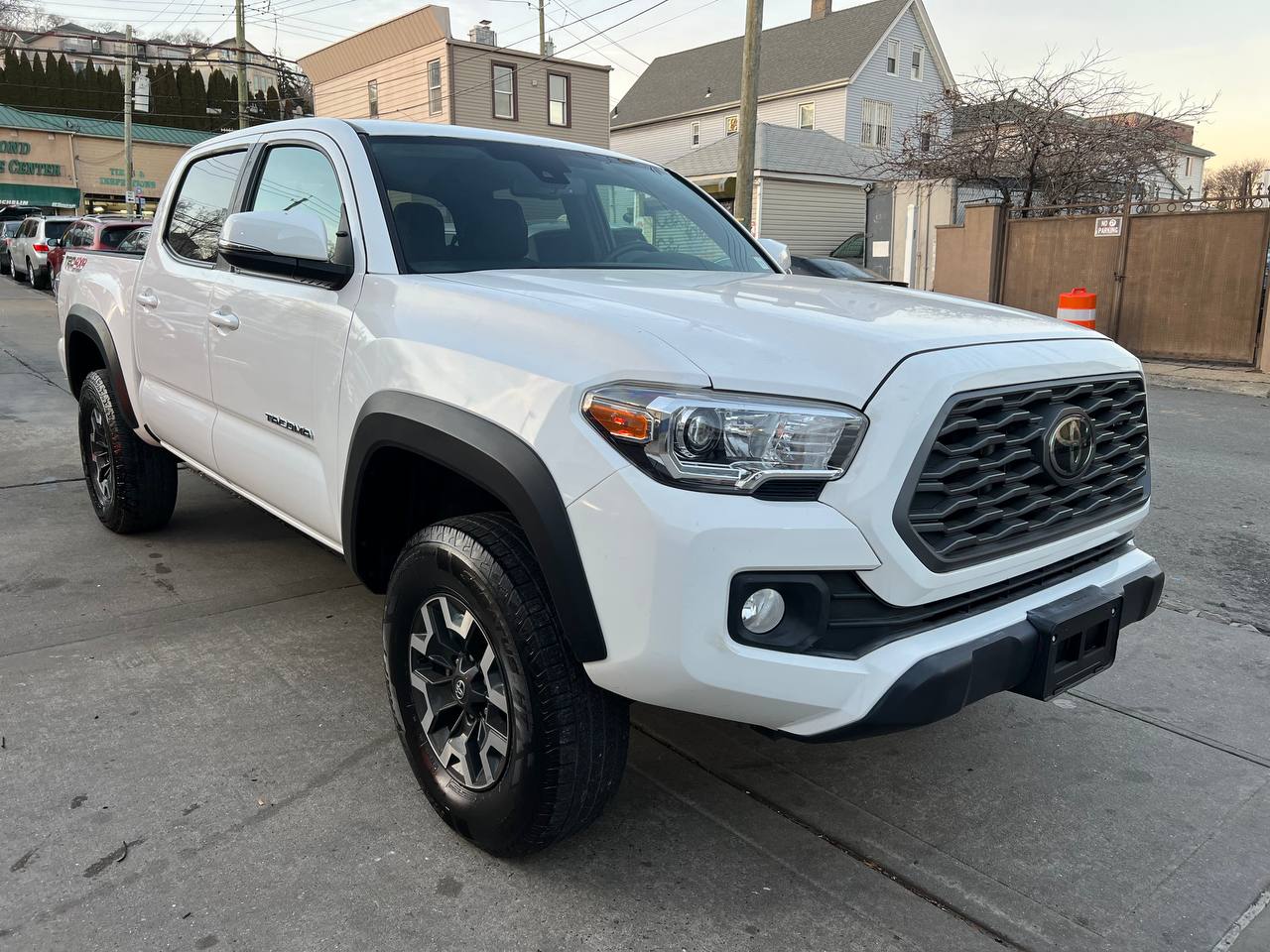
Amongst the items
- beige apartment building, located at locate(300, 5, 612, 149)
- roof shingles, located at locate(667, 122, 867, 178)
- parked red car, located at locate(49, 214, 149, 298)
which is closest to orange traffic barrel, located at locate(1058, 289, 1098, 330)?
parked red car, located at locate(49, 214, 149, 298)

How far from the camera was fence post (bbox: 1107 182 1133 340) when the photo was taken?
1323 centimetres

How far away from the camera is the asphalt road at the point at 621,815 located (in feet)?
7.68

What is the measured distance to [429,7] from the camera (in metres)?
31.0

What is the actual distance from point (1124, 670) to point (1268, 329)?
33.4 feet

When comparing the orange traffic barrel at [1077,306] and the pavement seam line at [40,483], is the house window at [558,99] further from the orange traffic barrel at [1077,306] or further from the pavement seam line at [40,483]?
the pavement seam line at [40,483]

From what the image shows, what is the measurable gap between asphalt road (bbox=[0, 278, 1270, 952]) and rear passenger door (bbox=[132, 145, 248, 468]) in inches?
31.6

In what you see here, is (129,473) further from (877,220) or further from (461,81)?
(461,81)

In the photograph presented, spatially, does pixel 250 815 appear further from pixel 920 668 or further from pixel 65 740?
pixel 920 668

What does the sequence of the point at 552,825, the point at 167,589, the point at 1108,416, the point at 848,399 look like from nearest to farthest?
the point at 848,399
the point at 552,825
the point at 1108,416
the point at 167,589

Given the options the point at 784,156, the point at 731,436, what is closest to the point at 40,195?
the point at 784,156

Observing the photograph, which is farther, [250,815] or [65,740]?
[65,740]

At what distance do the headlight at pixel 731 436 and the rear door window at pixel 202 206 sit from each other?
2.62 meters

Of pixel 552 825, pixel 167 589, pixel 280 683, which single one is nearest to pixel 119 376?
pixel 167 589

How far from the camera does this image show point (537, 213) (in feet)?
11.4
